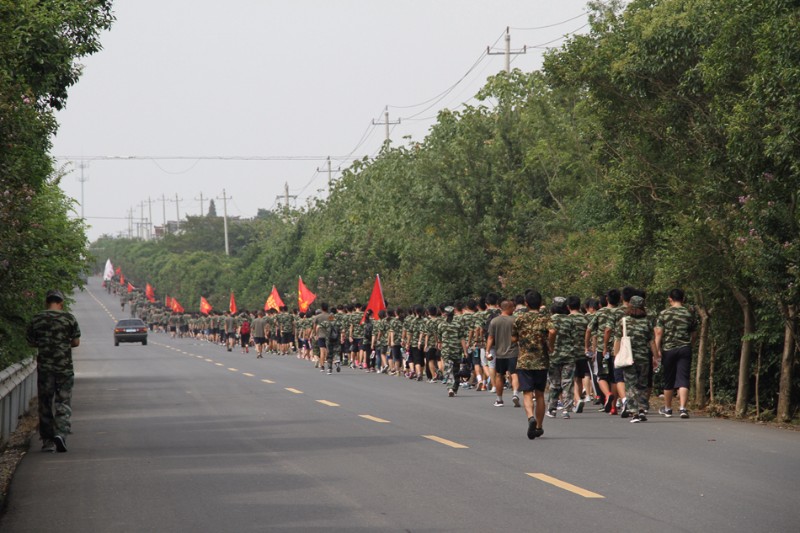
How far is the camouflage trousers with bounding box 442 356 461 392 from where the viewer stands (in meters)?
25.5

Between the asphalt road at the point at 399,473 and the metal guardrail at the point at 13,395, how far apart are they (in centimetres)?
55

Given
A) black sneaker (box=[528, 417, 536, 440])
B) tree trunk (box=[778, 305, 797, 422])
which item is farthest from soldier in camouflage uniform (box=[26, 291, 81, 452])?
tree trunk (box=[778, 305, 797, 422])

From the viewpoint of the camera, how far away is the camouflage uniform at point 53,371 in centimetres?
1550

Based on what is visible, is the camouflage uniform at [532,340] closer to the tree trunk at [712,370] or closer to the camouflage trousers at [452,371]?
the tree trunk at [712,370]

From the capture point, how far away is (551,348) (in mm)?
16828

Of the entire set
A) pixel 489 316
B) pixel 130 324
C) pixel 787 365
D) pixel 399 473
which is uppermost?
pixel 489 316

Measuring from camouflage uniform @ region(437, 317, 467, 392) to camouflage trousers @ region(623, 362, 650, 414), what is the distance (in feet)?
22.1

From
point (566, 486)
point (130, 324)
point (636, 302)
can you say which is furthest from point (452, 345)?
point (130, 324)

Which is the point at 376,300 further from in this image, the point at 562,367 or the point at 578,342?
the point at 562,367

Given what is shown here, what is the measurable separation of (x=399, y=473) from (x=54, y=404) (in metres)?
4.92

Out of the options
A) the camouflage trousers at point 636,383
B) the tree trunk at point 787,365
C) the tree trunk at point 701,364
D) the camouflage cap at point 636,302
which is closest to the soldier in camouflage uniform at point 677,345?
the camouflage trousers at point 636,383

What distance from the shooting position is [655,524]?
9547mm

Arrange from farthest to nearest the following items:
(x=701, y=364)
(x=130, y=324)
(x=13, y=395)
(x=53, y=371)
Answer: (x=130, y=324) < (x=701, y=364) < (x=13, y=395) < (x=53, y=371)

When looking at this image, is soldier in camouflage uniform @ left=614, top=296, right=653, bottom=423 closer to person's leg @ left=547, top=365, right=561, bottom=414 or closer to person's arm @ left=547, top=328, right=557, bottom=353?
person's leg @ left=547, top=365, right=561, bottom=414
